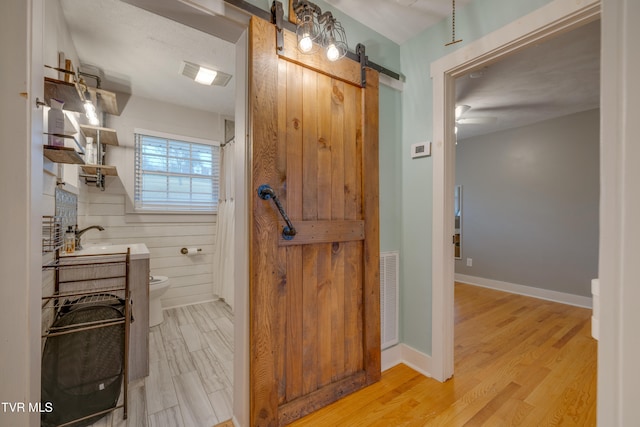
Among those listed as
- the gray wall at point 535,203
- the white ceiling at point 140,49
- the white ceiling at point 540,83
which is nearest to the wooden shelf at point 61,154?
the white ceiling at point 140,49

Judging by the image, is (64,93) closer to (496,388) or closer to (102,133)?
(102,133)

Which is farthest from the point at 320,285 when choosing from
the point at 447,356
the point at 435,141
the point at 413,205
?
the point at 435,141

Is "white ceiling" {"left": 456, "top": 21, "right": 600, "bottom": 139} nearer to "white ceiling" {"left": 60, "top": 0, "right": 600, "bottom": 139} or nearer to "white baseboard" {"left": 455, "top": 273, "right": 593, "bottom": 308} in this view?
"white ceiling" {"left": 60, "top": 0, "right": 600, "bottom": 139}

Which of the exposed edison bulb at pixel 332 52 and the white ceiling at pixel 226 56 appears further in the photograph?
the white ceiling at pixel 226 56

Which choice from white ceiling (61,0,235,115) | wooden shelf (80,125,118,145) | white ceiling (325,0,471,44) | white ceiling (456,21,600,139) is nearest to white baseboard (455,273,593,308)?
white ceiling (456,21,600,139)

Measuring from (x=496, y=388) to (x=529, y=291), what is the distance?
2.73 m

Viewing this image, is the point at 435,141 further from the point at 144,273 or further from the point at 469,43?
the point at 144,273

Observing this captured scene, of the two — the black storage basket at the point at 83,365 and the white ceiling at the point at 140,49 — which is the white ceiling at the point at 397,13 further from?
the black storage basket at the point at 83,365

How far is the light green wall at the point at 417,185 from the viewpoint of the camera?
1.88 metres

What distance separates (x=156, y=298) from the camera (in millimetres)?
2703

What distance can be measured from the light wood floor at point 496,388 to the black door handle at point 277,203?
3.43 ft

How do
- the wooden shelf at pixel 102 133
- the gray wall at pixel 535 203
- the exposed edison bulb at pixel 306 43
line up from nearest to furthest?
the exposed edison bulb at pixel 306 43 → the wooden shelf at pixel 102 133 → the gray wall at pixel 535 203

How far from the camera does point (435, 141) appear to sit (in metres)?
1.82

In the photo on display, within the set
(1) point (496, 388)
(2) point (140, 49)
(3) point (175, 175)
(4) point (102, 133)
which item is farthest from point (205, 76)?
(1) point (496, 388)
